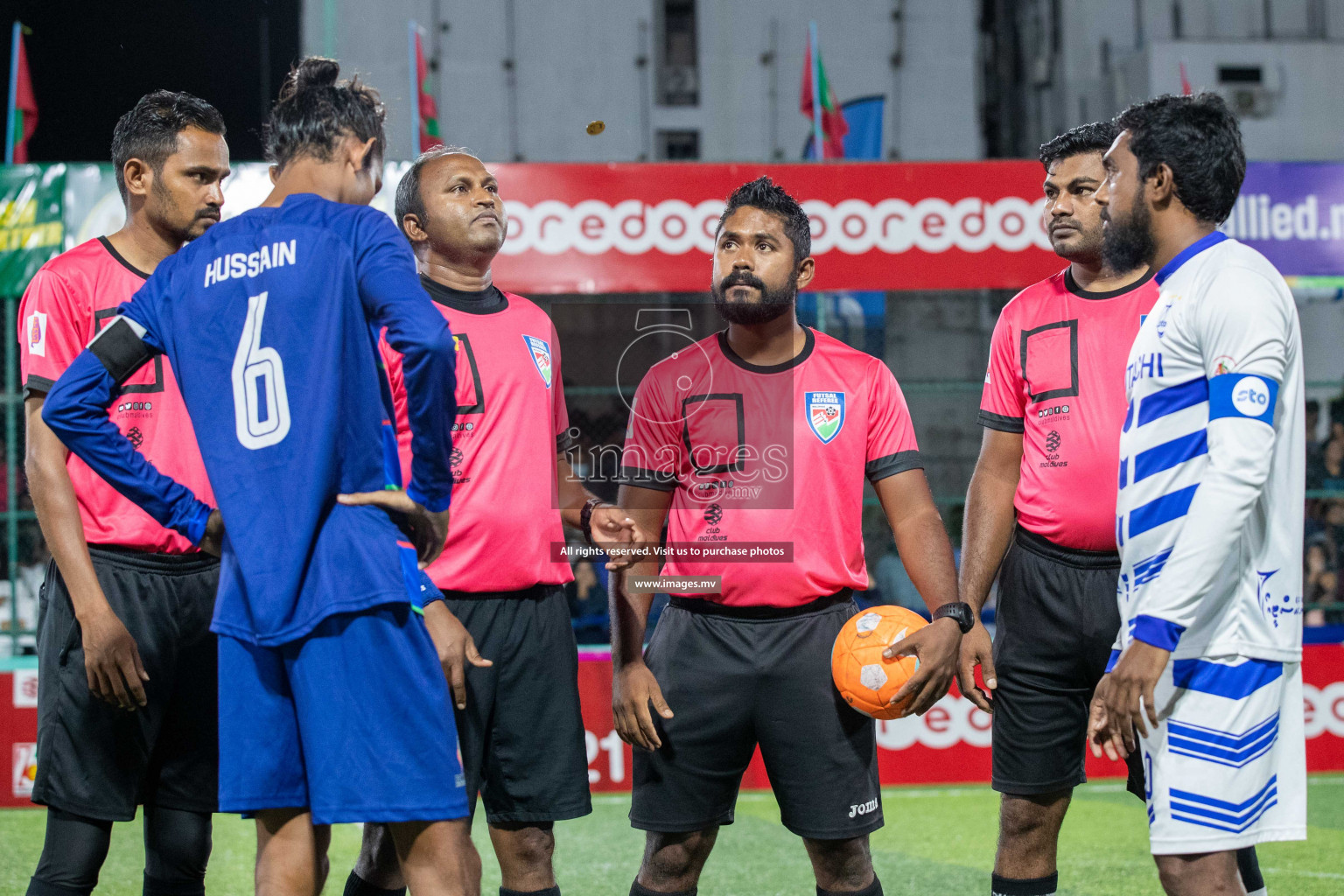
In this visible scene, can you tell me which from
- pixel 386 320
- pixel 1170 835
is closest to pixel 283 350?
pixel 386 320

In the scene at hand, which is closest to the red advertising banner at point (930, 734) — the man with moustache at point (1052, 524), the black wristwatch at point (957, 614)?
the man with moustache at point (1052, 524)

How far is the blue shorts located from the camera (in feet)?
8.06

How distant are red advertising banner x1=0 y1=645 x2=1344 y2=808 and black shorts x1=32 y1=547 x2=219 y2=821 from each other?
13.0 ft

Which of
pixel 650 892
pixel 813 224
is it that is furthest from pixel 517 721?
pixel 813 224

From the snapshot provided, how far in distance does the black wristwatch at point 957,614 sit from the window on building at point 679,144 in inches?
816

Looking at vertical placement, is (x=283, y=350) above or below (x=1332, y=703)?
above

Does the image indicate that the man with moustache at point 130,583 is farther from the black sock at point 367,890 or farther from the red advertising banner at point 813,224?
the red advertising banner at point 813,224

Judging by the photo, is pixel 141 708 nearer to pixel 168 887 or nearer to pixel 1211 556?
pixel 168 887

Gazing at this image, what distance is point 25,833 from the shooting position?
245 inches

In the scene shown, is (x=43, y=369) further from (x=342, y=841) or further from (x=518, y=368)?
(x=342, y=841)

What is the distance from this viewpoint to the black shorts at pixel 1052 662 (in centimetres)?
357

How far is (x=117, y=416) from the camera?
10.7 ft

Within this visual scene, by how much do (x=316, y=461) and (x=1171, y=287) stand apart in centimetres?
184

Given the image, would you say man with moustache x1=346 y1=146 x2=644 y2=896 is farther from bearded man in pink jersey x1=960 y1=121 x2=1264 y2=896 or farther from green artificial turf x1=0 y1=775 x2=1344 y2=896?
green artificial turf x1=0 y1=775 x2=1344 y2=896
